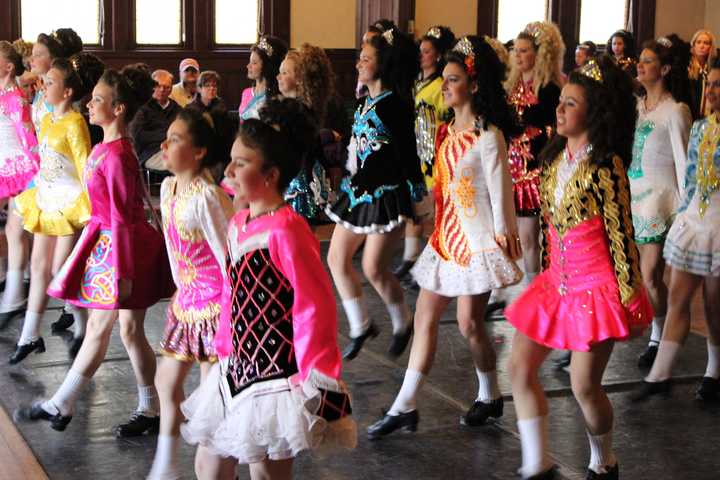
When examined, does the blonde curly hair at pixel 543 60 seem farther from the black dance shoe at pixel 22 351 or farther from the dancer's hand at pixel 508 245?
the black dance shoe at pixel 22 351

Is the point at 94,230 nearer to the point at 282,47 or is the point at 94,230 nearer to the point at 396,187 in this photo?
the point at 396,187

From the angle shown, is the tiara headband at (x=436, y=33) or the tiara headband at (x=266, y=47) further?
the tiara headband at (x=436, y=33)

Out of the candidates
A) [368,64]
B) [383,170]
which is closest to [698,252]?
[383,170]

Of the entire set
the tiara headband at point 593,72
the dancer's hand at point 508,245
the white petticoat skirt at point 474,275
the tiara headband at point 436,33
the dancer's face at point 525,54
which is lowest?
the white petticoat skirt at point 474,275

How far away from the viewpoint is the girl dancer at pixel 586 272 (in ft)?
11.9

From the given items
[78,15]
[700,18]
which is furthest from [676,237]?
[700,18]

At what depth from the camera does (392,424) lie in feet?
14.6

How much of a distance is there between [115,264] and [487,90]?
1.54 metres

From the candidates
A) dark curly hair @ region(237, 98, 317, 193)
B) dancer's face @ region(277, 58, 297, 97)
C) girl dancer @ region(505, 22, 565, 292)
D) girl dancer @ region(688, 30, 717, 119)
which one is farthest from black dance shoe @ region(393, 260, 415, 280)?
dark curly hair @ region(237, 98, 317, 193)

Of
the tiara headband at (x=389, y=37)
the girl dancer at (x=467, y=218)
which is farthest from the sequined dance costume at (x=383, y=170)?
the girl dancer at (x=467, y=218)

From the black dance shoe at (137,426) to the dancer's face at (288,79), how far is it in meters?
2.16

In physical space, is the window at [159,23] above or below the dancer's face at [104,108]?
above

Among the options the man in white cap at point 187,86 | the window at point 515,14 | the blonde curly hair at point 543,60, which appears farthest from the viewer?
the window at point 515,14

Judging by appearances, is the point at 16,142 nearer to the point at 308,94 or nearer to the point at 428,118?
the point at 308,94
